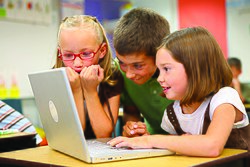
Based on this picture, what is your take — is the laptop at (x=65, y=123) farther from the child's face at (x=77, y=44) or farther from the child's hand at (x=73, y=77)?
the child's face at (x=77, y=44)

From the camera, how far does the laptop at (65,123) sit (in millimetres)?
1048

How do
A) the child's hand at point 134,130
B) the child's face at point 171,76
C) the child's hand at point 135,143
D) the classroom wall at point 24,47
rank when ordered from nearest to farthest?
the child's hand at point 135,143 < the child's face at point 171,76 < the child's hand at point 134,130 < the classroom wall at point 24,47

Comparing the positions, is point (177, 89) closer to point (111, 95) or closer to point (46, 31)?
point (111, 95)

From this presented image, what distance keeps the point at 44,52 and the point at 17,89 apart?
0.60m

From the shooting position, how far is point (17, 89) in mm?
4254

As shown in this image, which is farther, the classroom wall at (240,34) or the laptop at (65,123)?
the classroom wall at (240,34)

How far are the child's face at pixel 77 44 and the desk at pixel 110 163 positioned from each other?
0.39 meters

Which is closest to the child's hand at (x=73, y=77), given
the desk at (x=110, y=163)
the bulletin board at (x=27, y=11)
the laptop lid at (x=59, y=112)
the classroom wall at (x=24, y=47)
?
the laptop lid at (x=59, y=112)

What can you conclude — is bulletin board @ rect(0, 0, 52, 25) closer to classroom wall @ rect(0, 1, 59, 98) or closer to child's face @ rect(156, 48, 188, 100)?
classroom wall @ rect(0, 1, 59, 98)

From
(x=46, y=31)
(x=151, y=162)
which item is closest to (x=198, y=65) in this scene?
(x=151, y=162)

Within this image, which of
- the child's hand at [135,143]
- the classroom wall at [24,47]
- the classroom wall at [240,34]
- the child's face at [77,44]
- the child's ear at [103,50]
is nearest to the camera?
the child's hand at [135,143]

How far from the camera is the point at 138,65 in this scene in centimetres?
162

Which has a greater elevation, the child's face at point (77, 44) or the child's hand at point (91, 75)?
the child's face at point (77, 44)

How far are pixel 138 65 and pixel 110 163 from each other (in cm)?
64
